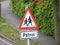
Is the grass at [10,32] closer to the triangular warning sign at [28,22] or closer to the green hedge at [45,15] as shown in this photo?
the green hedge at [45,15]

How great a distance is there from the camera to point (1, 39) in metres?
16.8

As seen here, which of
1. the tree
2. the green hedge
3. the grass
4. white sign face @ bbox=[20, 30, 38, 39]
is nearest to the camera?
white sign face @ bbox=[20, 30, 38, 39]

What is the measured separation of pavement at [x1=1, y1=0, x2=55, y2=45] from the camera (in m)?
16.4

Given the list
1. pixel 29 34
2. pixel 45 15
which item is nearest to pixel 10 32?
pixel 45 15

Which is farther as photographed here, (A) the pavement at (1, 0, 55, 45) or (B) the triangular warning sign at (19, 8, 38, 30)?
(A) the pavement at (1, 0, 55, 45)

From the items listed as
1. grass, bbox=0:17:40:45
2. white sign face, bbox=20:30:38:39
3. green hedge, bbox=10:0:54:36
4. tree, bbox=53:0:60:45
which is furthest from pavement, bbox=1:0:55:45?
white sign face, bbox=20:30:38:39

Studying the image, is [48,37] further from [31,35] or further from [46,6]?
[31,35]

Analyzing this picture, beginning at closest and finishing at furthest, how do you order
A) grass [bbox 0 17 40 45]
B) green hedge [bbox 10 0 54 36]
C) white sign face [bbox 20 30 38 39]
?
1. white sign face [bbox 20 30 38 39]
2. grass [bbox 0 17 40 45]
3. green hedge [bbox 10 0 54 36]

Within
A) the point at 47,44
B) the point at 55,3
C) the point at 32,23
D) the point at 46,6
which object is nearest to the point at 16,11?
the point at 46,6

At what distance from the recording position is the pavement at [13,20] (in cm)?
1636

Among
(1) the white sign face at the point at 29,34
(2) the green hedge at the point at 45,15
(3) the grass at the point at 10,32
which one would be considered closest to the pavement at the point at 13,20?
(2) the green hedge at the point at 45,15

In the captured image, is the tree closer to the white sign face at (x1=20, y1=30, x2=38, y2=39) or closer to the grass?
the white sign face at (x1=20, y1=30, x2=38, y2=39)

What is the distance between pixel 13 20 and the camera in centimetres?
2078

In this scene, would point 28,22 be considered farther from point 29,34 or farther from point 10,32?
point 10,32
